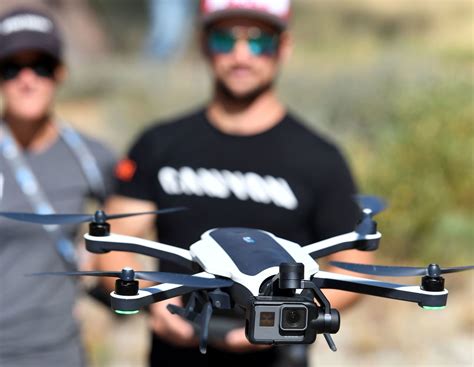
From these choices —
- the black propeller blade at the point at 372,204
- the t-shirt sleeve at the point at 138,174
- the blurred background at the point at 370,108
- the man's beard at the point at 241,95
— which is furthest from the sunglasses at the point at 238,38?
the blurred background at the point at 370,108

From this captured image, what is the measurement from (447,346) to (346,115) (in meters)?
6.01

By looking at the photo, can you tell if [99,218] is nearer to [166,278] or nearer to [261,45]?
[166,278]

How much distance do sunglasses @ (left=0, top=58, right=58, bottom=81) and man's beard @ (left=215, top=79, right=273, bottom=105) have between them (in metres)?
0.76

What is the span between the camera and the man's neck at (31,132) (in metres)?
3.69

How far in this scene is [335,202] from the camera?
3.19m

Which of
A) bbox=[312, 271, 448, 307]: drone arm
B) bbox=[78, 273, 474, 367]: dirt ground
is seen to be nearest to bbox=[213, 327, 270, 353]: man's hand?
bbox=[312, 271, 448, 307]: drone arm

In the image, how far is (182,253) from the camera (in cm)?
158

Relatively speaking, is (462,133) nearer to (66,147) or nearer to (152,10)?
(66,147)

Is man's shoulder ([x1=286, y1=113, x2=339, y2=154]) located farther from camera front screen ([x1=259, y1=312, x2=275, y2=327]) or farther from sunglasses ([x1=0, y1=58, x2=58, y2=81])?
camera front screen ([x1=259, y1=312, x2=275, y2=327])

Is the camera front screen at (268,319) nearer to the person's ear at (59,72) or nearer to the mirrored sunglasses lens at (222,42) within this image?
the mirrored sunglasses lens at (222,42)

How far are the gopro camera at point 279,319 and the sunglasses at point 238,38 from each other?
6.01 ft

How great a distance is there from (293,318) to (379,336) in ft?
16.5

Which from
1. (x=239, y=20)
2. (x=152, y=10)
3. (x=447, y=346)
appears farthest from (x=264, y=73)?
(x=152, y=10)

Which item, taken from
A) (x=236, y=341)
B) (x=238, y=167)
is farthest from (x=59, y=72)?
(x=236, y=341)
